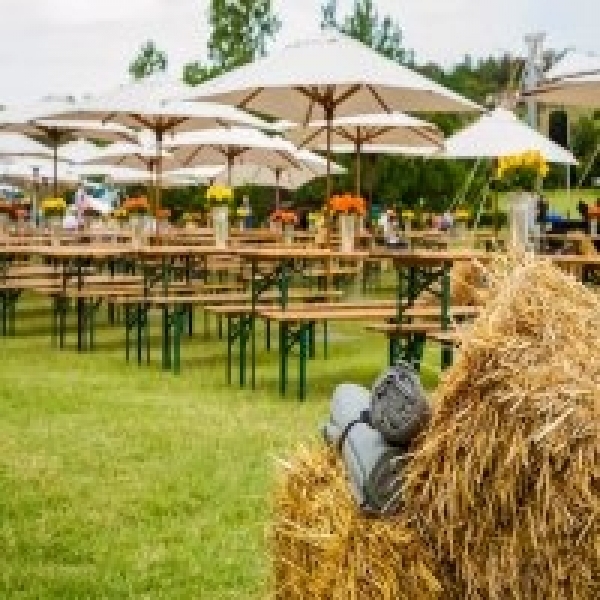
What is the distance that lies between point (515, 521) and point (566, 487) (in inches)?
5.1

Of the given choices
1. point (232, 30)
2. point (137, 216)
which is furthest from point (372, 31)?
point (137, 216)

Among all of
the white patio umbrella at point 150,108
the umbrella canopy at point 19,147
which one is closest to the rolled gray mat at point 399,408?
the white patio umbrella at point 150,108

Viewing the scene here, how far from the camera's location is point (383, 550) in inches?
119

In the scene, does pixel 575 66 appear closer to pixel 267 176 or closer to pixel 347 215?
pixel 347 215

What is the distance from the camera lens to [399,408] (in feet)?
10.3

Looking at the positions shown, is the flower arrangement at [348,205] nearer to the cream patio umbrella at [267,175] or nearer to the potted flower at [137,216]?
the potted flower at [137,216]

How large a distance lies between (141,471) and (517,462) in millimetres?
3955

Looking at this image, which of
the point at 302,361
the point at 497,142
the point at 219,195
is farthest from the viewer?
the point at 497,142

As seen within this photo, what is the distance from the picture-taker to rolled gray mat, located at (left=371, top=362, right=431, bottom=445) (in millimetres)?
3111

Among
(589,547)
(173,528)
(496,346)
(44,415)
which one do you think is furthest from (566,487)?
(44,415)

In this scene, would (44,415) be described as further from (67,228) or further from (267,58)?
(67,228)

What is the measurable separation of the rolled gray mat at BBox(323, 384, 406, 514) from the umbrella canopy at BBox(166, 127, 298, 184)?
46.1 ft

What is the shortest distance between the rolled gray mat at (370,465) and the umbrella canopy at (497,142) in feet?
47.6

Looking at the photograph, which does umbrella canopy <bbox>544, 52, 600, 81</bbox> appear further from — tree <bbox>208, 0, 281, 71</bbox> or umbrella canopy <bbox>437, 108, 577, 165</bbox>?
tree <bbox>208, 0, 281, 71</bbox>
